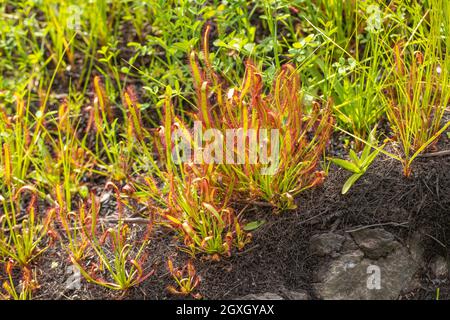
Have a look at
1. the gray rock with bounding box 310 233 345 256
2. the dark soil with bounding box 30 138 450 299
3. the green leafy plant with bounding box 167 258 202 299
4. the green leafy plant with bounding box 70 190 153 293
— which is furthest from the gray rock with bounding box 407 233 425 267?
the green leafy plant with bounding box 70 190 153 293

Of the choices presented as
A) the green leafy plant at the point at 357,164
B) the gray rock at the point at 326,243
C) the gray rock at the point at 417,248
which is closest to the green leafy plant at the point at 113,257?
the gray rock at the point at 326,243

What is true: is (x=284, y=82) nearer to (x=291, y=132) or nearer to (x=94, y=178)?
(x=291, y=132)

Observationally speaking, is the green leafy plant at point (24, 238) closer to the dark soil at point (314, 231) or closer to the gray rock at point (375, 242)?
the dark soil at point (314, 231)

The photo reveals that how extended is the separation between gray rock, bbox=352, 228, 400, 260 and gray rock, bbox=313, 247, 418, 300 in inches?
0.7

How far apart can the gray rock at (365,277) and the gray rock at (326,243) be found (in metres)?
0.04

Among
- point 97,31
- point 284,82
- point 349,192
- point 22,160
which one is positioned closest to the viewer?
point 284,82

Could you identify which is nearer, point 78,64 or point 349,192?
point 349,192

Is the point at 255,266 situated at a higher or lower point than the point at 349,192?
lower

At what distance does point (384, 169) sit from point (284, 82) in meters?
0.53

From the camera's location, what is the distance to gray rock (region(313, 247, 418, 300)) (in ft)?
8.35

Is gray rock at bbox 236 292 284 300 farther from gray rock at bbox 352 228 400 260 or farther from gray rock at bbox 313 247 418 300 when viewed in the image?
gray rock at bbox 352 228 400 260

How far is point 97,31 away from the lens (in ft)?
11.7

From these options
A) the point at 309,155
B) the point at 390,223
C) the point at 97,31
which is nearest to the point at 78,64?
the point at 97,31

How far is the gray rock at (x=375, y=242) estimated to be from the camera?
2596mm
